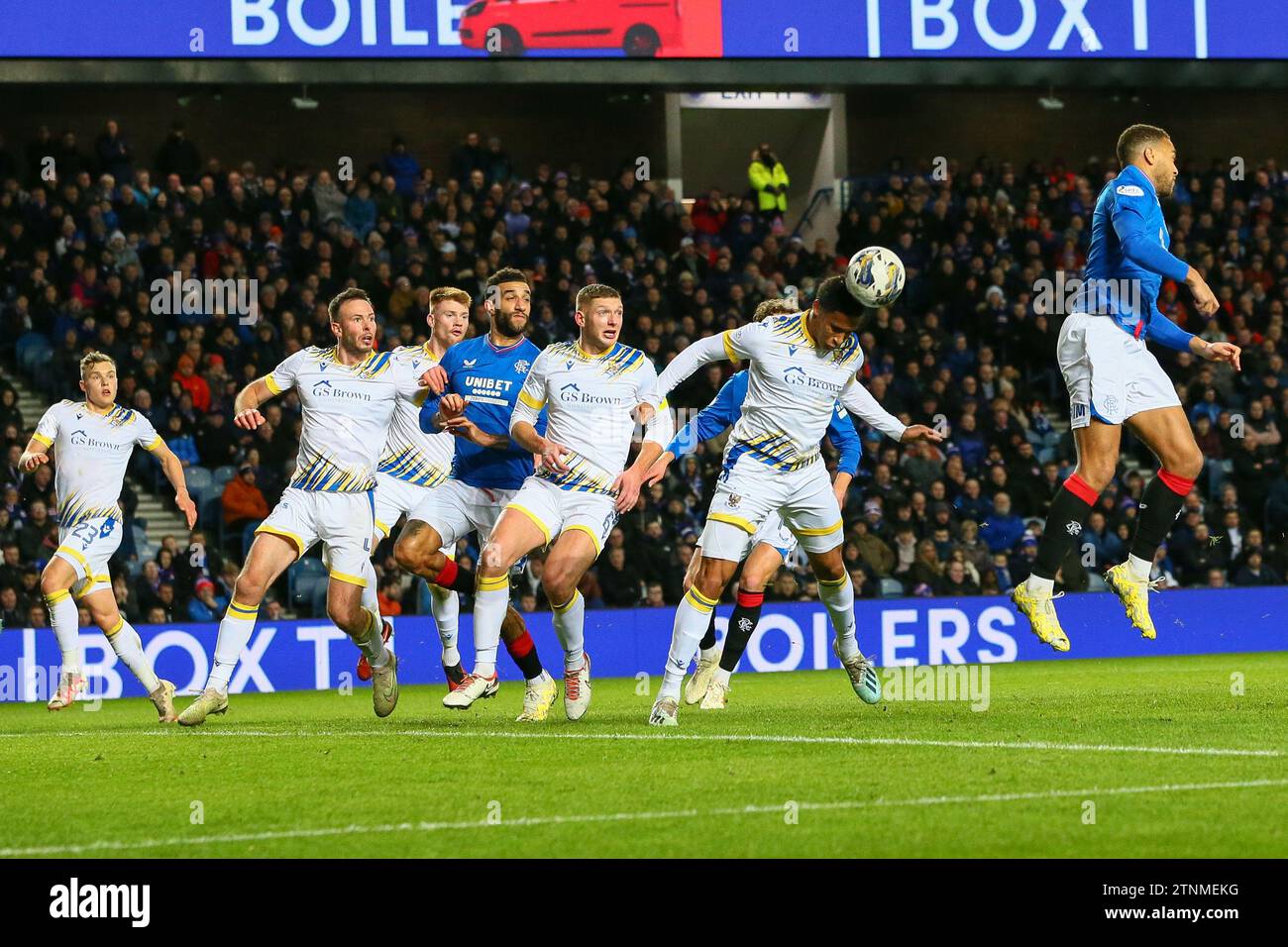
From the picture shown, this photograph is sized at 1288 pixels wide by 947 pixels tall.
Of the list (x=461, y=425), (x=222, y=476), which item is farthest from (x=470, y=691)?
(x=222, y=476)

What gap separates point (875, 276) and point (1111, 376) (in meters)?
1.30

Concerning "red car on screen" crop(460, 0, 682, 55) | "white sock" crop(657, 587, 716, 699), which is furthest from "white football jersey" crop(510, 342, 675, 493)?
"red car on screen" crop(460, 0, 682, 55)

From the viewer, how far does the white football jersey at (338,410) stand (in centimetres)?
1083

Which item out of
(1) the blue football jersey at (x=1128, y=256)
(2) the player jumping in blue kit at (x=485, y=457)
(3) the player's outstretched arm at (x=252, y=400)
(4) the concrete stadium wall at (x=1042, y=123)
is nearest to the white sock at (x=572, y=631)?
(2) the player jumping in blue kit at (x=485, y=457)

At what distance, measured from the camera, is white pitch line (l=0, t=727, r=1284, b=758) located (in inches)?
306

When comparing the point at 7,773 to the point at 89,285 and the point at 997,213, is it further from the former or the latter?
the point at 997,213

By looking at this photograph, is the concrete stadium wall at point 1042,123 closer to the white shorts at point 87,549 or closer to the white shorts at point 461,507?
the white shorts at point 87,549

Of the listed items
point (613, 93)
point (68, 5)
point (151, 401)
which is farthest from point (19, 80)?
Answer: point (613, 93)

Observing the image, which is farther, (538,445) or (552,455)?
(538,445)

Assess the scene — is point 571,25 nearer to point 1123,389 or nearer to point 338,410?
point 338,410

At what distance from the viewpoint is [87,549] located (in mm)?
12641
